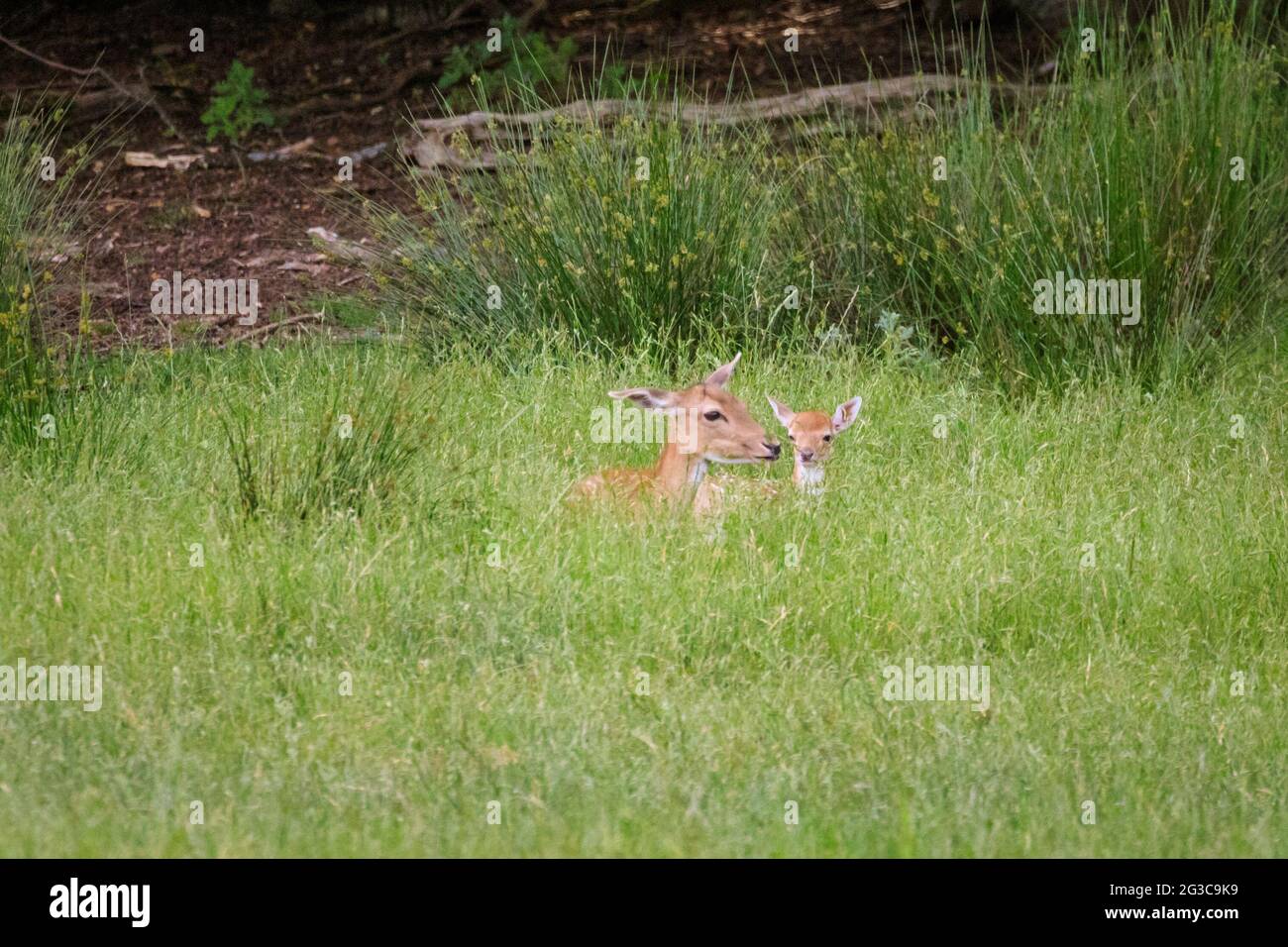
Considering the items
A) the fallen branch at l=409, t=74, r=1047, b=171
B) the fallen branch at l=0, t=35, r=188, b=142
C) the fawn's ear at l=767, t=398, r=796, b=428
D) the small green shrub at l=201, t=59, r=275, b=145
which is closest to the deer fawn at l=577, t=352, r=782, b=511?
the fawn's ear at l=767, t=398, r=796, b=428

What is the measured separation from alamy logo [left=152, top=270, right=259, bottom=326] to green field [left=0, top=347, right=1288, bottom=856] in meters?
2.52

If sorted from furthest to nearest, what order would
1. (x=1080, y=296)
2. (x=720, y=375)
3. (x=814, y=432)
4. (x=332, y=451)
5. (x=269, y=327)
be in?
1. (x=269, y=327)
2. (x=1080, y=296)
3. (x=720, y=375)
4. (x=814, y=432)
5. (x=332, y=451)

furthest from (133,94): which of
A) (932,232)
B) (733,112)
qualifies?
(932,232)

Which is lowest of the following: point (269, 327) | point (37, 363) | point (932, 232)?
point (37, 363)

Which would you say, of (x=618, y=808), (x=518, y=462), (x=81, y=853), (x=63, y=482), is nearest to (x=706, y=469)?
(x=518, y=462)

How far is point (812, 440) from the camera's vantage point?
6953mm

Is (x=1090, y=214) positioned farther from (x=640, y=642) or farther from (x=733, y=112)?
(x=640, y=642)

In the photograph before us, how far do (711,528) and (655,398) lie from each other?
87cm

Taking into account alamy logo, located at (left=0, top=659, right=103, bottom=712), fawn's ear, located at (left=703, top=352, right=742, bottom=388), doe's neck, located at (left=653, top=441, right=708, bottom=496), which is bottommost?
alamy logo, located at (left=0, top=659, right=103, bottom=712)

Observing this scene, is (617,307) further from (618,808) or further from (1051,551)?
(618,808)

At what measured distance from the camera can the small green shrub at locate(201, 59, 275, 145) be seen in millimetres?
13047

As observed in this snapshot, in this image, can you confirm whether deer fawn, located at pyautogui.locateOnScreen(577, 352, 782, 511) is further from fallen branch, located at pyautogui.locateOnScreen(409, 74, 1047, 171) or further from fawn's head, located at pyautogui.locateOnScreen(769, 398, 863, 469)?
fallen branch, located at pyautogui.locateOnScreen(409, 74, 1047, 171)

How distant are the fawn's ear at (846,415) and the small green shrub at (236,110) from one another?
24.6 feet

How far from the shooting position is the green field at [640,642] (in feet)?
13.6
